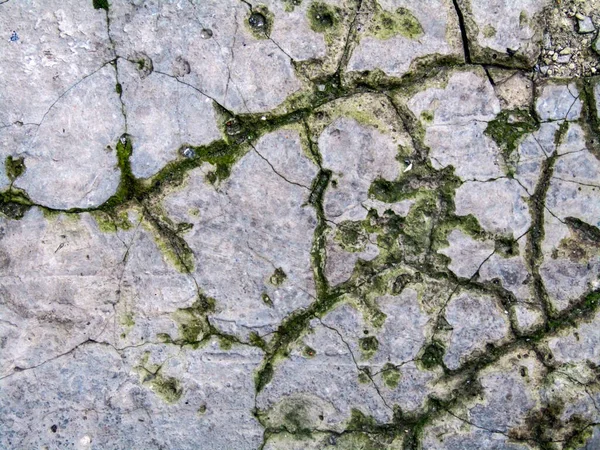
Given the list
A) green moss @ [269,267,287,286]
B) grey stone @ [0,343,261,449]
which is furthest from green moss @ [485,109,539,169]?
grey stone @ [0,343,261,449]

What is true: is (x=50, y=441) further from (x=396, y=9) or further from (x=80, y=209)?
(x=396, y=9)

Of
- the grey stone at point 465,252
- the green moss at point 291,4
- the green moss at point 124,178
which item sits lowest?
the green moss at point 124,178

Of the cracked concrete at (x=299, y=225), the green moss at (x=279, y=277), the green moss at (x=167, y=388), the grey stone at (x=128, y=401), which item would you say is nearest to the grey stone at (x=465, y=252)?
the cracked concrete at (x=299, y=225)

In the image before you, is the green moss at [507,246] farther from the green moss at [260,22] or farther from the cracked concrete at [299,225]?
the green moss at [260,22]

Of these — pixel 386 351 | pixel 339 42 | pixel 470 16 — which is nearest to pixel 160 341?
pixel 386 351

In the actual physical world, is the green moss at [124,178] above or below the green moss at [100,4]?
below

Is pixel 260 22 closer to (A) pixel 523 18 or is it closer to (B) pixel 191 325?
(A) pixel 523 18

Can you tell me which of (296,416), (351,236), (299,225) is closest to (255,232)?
(299,225)
